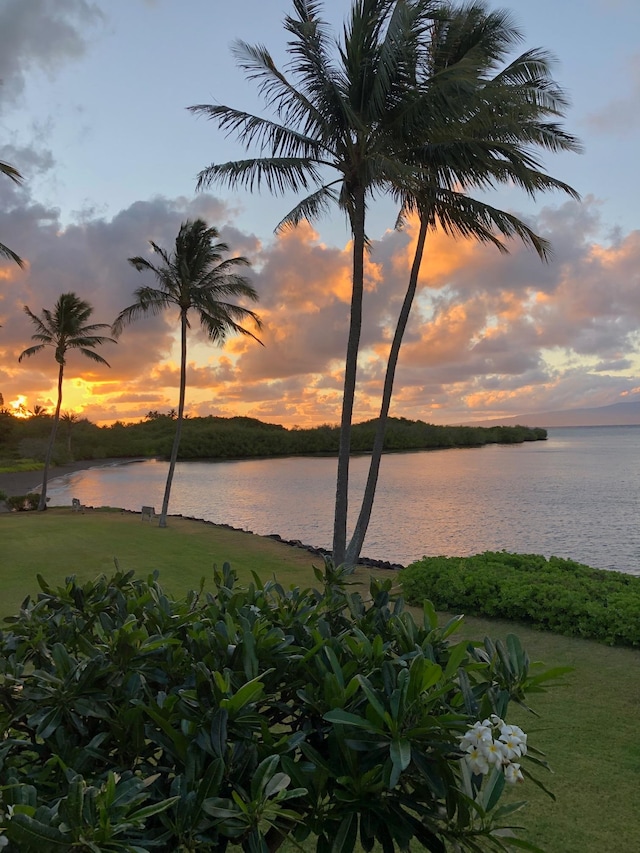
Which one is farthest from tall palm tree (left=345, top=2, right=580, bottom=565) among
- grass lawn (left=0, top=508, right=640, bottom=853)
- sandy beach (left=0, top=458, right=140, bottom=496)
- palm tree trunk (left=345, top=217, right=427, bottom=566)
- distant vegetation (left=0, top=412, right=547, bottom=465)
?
distant vegetation (left=0, top=412, right=547, bottom=465)

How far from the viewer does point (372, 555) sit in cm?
1741

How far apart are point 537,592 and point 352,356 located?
4.86m

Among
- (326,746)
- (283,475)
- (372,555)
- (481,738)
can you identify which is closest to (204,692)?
(326,746)

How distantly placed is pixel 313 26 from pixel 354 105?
57.0 inches

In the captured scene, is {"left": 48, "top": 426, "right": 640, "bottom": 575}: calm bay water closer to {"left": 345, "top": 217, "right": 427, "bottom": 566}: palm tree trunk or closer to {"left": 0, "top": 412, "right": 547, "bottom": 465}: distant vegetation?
{"left": 345, "top": 217, "right": 427, "bottom": 566}: palm tree trunk

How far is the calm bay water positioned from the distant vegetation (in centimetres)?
2210

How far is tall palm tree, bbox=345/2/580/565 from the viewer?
10.1 m

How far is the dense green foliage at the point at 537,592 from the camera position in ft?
24.2

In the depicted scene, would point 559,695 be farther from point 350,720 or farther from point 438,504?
point 438,504

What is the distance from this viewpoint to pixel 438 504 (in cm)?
3012

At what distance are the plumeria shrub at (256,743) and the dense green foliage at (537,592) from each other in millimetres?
5954

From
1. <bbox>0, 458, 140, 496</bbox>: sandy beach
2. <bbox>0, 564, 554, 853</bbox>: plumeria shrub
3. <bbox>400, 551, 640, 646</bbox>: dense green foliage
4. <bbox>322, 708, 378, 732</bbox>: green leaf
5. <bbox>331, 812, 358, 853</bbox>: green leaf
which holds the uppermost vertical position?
<bbox>322, 708, 378, 732</bbox>: green leaf

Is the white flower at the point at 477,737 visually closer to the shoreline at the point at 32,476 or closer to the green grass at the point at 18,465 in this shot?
the shoreline at the point at 32,476

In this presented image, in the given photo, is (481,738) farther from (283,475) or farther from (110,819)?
(283,475)
